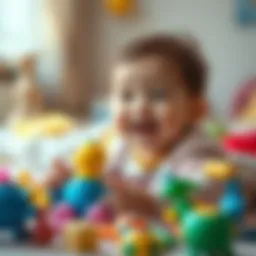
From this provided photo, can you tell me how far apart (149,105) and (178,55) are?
0.10 m

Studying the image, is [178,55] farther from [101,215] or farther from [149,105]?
[101,215]

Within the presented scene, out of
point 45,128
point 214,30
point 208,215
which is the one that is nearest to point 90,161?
point 208,215

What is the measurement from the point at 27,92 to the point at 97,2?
0.39 meters

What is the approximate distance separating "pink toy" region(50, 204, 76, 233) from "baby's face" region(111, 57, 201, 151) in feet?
0.61

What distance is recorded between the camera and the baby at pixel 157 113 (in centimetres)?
101

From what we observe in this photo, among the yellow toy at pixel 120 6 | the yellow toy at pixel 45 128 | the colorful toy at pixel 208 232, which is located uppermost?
the yellow toy at pixel 120 6

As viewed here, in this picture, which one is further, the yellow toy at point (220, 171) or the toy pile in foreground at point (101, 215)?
the yellow toy at point (220, 171)

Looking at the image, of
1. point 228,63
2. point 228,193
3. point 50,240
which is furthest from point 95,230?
point 228,63

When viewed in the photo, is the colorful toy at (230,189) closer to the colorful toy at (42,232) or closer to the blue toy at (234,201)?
the blue toy at (234,201)

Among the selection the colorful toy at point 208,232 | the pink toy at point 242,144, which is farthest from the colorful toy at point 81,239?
the pink toy at point 242,144

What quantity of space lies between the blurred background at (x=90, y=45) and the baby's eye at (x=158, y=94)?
90 centimetres

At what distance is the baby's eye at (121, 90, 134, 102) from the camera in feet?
3.49

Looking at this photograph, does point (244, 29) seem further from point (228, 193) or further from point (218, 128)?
point (228, 193)

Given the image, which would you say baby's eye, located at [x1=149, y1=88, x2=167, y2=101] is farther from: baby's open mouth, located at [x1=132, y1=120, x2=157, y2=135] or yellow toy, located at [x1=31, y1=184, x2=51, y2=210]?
yellow toy, located at [x1=31, y1=184, x2=51, y2=210]
